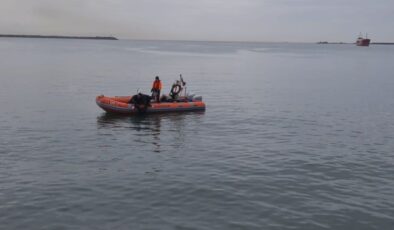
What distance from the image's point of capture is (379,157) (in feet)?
64.0

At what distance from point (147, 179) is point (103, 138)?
23.5 feet

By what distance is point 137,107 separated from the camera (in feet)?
93.7

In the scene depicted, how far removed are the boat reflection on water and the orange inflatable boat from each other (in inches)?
14.9

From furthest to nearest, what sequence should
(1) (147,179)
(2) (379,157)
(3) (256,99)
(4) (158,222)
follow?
(3) (256,99), (2) (379,157), (1) (147,179), (4) (158,222)

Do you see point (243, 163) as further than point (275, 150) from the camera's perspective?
No

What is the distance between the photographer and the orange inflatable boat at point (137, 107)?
28.5 meters

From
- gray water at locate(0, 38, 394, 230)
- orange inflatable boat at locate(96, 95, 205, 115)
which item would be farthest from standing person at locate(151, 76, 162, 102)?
gray water at locate(0, 38, 394, 230)

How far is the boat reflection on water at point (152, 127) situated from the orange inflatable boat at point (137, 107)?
1.24 ft

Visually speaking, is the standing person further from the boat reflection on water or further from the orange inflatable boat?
the boat reflection on water

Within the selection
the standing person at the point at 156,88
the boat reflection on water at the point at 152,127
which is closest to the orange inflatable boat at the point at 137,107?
the boat reflection on water at the point at 152,127

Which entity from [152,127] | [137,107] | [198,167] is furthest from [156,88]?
[198,167]

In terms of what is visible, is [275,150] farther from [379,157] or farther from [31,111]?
[31,111]

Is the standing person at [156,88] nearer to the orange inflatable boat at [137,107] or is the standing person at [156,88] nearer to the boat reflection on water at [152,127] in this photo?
the orange inflatable boat at [137,107]

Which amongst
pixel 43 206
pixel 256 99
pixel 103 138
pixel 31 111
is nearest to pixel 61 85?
pixel 31 111
